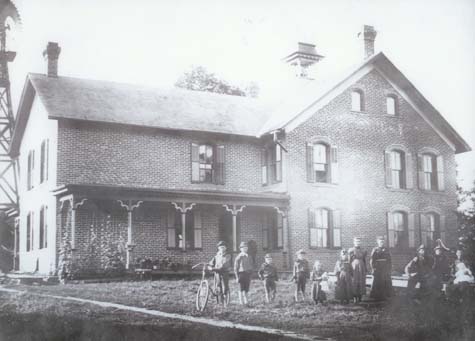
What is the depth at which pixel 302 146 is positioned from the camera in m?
18.8

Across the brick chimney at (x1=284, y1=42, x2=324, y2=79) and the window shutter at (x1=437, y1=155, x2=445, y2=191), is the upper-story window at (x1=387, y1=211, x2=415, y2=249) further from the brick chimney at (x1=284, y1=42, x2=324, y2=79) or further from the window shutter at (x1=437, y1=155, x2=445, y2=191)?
the brick chimney at (x1=284, y1=42, x2=324, y2=79)

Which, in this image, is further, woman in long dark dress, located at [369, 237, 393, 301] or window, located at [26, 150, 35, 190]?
window, located at [26, 150, 35, 190]

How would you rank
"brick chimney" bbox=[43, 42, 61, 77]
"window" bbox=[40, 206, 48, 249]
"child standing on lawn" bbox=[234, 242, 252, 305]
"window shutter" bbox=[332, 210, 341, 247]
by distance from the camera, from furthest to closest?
"window shutter" bbox=[332, 210, 341, 247] < "window" bbox=[40, 206, 48, 249] < "brick chimney" bbox=[43, 42, 61, 77] < "child standing on lawn" bbox=[234, 242, 252, 305]

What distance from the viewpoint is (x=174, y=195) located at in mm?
17062

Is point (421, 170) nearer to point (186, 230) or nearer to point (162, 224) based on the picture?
point (186, 230)

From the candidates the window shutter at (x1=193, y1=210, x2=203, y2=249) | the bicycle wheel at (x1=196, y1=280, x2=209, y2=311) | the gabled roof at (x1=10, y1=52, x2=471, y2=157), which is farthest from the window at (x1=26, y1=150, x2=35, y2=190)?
the bicycle wheel at (x1=196, y1=280, x2=209, y2=311)

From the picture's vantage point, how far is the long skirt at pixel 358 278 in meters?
12.0

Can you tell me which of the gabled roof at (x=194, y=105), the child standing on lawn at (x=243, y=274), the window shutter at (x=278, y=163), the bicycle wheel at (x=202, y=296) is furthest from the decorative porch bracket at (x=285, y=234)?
the bicycle wheel at (x=202, y=296)

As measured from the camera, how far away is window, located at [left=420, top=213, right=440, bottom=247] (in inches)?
698

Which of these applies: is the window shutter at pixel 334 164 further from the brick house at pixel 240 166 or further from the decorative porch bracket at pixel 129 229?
the decorative porch bracket at pixel 129 229

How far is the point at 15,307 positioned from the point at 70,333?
1154 mm

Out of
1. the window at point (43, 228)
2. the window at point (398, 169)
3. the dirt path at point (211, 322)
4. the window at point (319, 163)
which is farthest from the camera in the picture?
the window at point (319, 163)

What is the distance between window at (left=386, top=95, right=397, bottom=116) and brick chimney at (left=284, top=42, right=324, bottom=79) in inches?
141

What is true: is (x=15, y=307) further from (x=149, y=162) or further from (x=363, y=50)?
(x=363, y=50)
